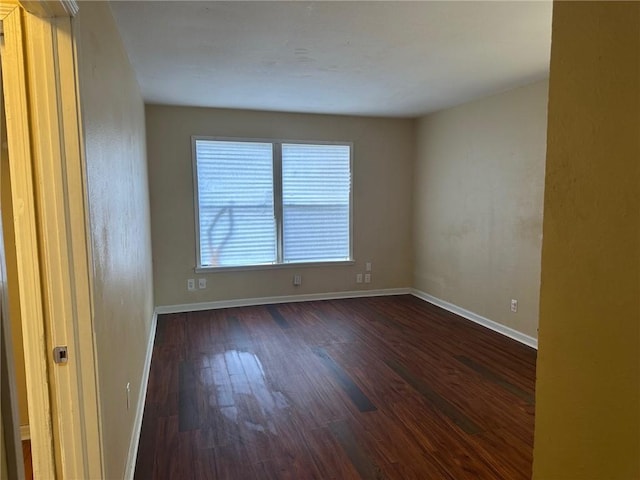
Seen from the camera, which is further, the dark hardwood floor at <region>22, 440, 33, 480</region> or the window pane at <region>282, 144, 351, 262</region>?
the window pane at <region>282, 144, 351, 262</region>

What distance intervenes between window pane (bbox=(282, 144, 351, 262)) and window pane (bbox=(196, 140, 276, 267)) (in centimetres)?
25

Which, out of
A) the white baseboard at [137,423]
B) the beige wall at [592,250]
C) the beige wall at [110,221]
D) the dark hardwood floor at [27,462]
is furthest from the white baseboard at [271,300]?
the beige wall at [592,250]

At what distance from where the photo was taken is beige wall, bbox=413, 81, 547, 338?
3.72 m

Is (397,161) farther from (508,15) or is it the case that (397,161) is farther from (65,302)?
(65,302)

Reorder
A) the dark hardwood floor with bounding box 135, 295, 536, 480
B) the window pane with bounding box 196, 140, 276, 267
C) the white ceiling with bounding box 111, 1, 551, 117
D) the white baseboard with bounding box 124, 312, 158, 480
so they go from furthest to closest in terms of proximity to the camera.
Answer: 1. the window pane with bounding box 196, 140, 276, 267
2. the white ceiling with bounding box 111, 1, 551, 117
3. the dark hardwood floor with bounding box 135, 295, 536, 480
4. the white baseboard with bounding box 124, 312, 158, 480

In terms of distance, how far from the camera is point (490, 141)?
4.20 meters

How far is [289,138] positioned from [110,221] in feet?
11.6

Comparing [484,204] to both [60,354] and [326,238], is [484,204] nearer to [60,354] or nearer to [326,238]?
[326,238]

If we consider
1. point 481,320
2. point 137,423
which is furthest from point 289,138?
point 137,423

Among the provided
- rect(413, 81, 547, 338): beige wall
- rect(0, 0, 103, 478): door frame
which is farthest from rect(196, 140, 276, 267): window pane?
rect(0, 0, 103, 478): door frame

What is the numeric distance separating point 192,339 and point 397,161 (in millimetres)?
3558

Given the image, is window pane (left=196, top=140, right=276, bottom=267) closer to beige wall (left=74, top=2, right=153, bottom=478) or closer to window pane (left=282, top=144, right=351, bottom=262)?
window pane (left=282, top=144, right=351, bottom=262)

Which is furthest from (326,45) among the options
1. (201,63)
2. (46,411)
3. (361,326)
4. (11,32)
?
(361,326)

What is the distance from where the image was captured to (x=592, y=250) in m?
0.77
